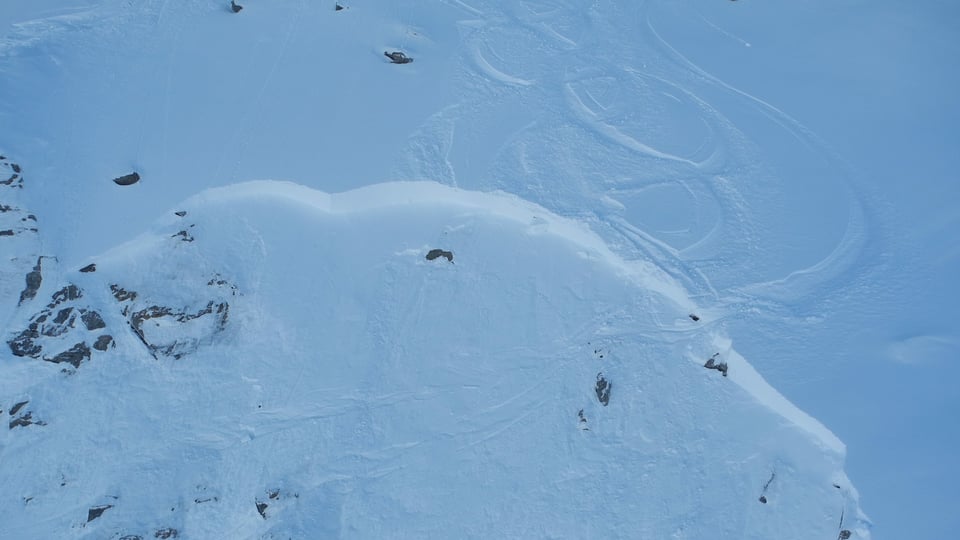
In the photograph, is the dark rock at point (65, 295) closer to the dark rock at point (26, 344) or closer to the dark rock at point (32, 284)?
the dark rock at point (32, 284)

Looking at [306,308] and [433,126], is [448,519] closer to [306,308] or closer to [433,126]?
[306,308]

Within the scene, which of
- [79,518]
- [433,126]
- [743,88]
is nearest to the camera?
[79,518]

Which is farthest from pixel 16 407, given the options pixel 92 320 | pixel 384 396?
pixel 384 396

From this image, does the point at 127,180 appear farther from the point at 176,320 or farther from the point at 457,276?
the point at 457,276

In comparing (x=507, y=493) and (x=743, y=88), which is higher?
(x=743, y=88)

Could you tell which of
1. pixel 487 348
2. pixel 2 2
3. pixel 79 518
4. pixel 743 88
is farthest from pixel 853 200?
pixel 2 2

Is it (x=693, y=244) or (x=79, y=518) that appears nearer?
(x=79, y=518)

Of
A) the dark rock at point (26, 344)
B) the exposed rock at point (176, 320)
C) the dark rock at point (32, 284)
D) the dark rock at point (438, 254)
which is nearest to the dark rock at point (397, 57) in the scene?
the dark rock at point (438, 254)
